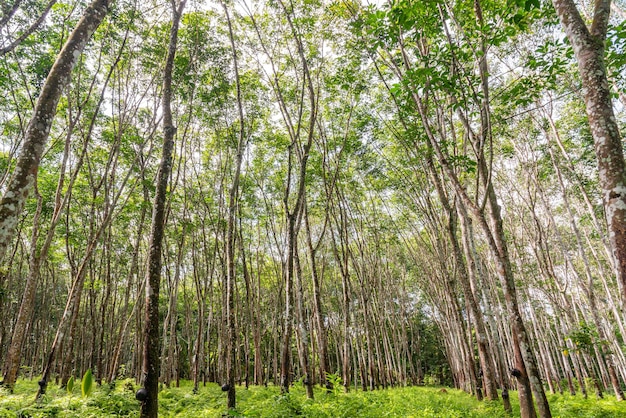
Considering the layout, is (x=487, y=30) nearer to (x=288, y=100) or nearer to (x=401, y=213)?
(x=288, y=100)

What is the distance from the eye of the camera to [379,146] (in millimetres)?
15523

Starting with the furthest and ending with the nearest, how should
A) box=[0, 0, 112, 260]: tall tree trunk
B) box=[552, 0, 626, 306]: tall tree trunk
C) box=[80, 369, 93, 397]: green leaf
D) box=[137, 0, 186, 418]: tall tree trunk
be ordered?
box=[80, 369, 93, 397]: green leaf
box=[137, 0, 186, 418]: tall tree trunk
box=[0, 0, 112, 260]: tall tree trunk
box=[552, 0, 626, 306]: tall tree trunk

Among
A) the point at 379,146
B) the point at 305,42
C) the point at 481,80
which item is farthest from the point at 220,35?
the point at 481,80

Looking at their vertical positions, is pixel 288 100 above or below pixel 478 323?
above

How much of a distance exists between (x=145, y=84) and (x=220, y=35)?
10.3 ft

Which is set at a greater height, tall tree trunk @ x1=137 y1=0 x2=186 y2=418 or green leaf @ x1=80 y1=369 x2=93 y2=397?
tall tree trunk @ x1=137 y1=0 x2=186 y2=418

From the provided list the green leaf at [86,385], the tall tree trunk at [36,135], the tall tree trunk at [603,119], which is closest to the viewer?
the tall tree trunk at [603,119]

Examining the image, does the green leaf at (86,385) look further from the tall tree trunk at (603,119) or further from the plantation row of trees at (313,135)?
the tall tree trunk at (603,119)

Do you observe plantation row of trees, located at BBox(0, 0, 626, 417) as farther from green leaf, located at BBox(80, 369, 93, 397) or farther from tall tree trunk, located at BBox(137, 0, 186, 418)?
green leaf, located at BBox(80, 369, 93, 397)

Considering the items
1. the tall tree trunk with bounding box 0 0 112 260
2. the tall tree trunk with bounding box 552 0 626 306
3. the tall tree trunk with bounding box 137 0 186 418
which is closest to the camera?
the tall tree trunk with bounding box 552 0 626 306

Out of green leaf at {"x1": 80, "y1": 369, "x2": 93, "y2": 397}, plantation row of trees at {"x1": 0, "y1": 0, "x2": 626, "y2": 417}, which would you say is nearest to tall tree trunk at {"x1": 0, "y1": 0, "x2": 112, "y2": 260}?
plantation row of trees at {"x1": 0, "y1": 0, "x2": 626, "y2": 417}

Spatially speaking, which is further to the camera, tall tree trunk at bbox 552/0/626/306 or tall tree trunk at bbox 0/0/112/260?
tall tree trunk at bbox 0/0/112/260

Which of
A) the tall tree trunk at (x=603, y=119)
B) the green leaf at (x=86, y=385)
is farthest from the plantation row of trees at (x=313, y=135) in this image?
the green leaf at (x=86, y=385)

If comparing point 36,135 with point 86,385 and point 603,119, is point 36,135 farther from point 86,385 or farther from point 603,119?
point 603,119
